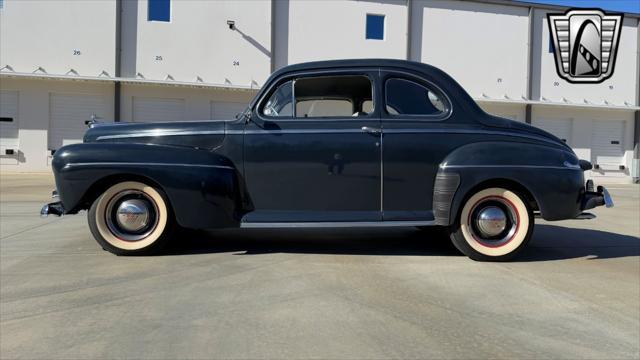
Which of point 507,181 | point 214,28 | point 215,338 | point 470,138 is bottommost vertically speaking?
point 215,338

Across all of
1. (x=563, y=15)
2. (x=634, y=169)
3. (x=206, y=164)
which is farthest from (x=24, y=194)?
(x=634, y=169)

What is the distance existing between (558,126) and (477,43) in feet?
17.4

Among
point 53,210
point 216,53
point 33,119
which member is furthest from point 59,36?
point 53,210

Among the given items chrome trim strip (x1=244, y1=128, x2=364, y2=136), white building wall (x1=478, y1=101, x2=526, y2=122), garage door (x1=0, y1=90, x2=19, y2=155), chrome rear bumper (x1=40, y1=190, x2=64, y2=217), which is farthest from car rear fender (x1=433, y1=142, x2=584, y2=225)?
garage door (x1=0, y1=90, x2=19, y2=155)

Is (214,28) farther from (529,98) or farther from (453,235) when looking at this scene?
(453,235)

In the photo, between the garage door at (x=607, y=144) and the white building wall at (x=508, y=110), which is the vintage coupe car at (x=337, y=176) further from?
the garage door at (x=607, y=144)

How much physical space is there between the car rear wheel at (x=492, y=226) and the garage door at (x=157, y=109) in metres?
14.6

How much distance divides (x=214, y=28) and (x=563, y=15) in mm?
14262

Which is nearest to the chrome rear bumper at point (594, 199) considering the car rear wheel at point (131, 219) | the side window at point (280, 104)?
the side window at point (280, 104)

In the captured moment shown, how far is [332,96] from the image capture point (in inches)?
217

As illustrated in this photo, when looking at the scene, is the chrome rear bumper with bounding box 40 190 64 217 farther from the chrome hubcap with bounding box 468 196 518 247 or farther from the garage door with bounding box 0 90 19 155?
the garage door with bounding box 0 90 19 155

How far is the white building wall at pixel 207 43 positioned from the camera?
677 inches

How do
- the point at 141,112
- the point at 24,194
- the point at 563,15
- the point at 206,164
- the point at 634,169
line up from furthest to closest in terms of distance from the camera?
the point at 634,169
the point at 563,15
the point at 141,112
the point at 24,194
the point at 206,164

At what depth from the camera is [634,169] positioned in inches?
855
